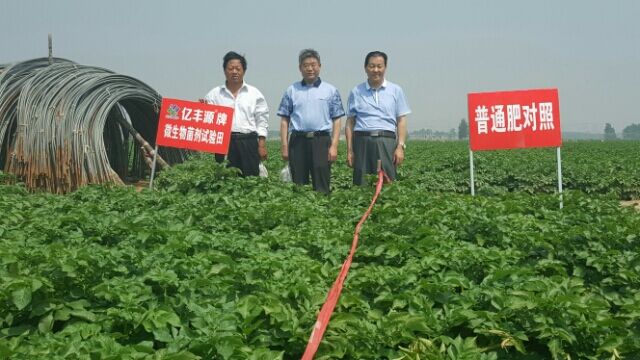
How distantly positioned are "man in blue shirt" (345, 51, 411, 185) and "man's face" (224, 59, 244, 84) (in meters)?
1.32

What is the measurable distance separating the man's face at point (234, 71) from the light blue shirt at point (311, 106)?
0.64 meters

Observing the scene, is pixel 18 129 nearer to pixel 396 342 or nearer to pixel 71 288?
pixel 71 288

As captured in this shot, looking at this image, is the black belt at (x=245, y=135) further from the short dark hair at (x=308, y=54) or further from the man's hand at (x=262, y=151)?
the short dark hair at (x=308, y=54)

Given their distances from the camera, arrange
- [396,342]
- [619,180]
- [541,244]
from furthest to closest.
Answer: [619,180], [541,244], [396,342]

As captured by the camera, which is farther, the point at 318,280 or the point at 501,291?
the point at 318,280

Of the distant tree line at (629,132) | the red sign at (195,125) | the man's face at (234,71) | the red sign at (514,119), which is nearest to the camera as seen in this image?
the man's face at (234,71)

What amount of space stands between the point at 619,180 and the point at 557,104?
6.63 metres

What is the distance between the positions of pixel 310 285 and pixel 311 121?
3.49 metres

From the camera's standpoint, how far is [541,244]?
154 inches

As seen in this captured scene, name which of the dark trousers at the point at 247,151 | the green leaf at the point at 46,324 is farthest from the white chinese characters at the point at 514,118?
the green leaf at the point at 46,324

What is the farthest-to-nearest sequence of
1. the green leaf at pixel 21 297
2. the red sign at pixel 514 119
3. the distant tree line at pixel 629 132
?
1. the distant tree line at pixel 629 132
2. the red sign at pixel 514 119
3. the green leaf at pixel 21 297

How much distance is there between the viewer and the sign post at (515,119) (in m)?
7.06

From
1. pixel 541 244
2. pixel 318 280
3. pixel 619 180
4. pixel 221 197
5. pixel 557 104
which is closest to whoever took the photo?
pixel 318 280

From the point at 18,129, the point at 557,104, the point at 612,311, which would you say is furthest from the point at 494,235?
the point at 18,129
